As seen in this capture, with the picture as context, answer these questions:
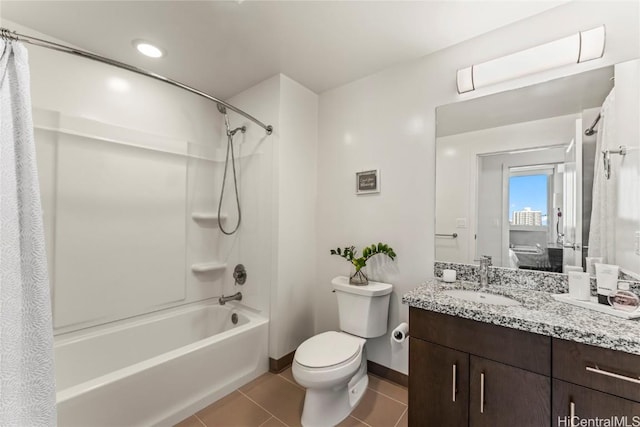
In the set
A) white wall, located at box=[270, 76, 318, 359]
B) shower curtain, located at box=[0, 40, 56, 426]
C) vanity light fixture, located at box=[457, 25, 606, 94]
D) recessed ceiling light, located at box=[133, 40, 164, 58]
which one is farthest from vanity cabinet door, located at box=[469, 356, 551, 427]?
recessed ceiling light, located at box=[133, 40, 164, 58]

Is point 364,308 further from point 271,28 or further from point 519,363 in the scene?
point 271,28

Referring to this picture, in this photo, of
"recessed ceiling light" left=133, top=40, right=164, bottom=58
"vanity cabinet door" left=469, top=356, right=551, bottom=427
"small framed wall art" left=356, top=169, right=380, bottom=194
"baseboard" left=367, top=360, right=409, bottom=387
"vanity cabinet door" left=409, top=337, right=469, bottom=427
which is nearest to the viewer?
"vanity cabinet door" left=469, top=356, right=551, bottom=427

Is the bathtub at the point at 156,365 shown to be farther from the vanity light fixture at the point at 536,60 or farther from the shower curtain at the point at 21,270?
the vanity light fixture at the point at 536,60

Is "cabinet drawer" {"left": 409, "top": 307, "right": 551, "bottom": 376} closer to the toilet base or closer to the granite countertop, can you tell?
the granite countertop

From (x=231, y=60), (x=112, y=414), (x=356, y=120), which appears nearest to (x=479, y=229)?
(x=356, y=120)

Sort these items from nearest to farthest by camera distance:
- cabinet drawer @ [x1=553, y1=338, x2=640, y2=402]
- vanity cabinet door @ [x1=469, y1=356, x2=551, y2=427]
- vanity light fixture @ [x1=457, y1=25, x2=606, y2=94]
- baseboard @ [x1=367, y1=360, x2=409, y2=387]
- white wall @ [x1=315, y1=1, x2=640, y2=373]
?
cabinet drawer @ [x1=553, y1=338, x2=640, y2=402], vanity cabinet door @ [x1=469, y1=356, x2=551, y2=427], vanity light fixture @ [x1=457, y1=25, x2=606, y2=94], white wall @ [x1=315, y1=1, x2=640, y2=373], baseboard @ [x1=367, y1=360, x2=409, y2=387]

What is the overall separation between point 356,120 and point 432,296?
1486mm

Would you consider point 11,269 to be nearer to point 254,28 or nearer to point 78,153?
point 78,153

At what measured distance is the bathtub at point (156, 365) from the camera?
1311 millimetres

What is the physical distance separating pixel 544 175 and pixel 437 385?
124cm

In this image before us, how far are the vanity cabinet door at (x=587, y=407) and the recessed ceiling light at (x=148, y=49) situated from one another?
280cm

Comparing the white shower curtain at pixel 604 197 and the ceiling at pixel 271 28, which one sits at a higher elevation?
the ceiling at pixel 271 28

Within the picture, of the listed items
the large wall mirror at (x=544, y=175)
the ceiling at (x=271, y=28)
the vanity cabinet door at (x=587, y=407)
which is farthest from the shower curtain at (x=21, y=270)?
the large wall mirror at (x=544, y=175)

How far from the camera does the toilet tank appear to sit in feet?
5.96
